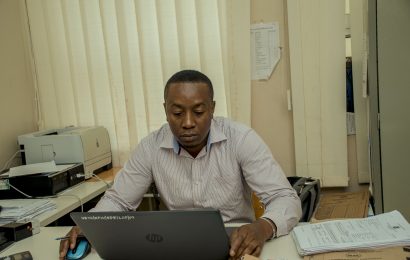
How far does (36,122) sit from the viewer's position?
3.01 m

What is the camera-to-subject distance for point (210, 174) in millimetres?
1651

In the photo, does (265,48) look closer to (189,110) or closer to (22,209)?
(189,110)

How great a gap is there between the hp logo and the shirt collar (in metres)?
0.64

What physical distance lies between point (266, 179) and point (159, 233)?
2.02 feet

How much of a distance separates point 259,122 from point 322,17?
2.42ft

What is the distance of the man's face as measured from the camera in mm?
1556

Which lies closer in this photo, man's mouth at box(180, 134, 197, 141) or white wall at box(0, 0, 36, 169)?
man's mouth at box(180, 134, 197, 141)

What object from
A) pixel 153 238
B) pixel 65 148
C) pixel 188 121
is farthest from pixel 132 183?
pixel 65 148

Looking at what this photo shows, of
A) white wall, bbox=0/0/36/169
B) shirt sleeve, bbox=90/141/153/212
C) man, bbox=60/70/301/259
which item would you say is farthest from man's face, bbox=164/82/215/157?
white wall, bbox=0/0/36/169

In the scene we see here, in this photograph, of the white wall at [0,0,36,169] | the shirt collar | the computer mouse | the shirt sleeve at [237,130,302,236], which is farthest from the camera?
the white wall at [0,0,36,169]

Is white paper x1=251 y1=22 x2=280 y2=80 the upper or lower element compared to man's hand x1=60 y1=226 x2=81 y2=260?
upper

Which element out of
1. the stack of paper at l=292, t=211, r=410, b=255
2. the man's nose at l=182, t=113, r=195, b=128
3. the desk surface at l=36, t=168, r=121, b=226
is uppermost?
the man's nose at l=182, t=113, r=195, b=128

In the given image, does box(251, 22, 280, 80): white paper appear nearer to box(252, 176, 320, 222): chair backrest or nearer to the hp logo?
box(252, 176, 320, 222): chair backrest

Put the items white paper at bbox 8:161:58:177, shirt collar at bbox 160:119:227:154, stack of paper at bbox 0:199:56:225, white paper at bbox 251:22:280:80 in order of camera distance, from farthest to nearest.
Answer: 1. white paper at bbox 251:22:280:80
2. white paper at bbox 8:161:58:177
3. stack of paper at bbox 0:199:56:225
4. shirt collar at bbox 160:119:227:154
